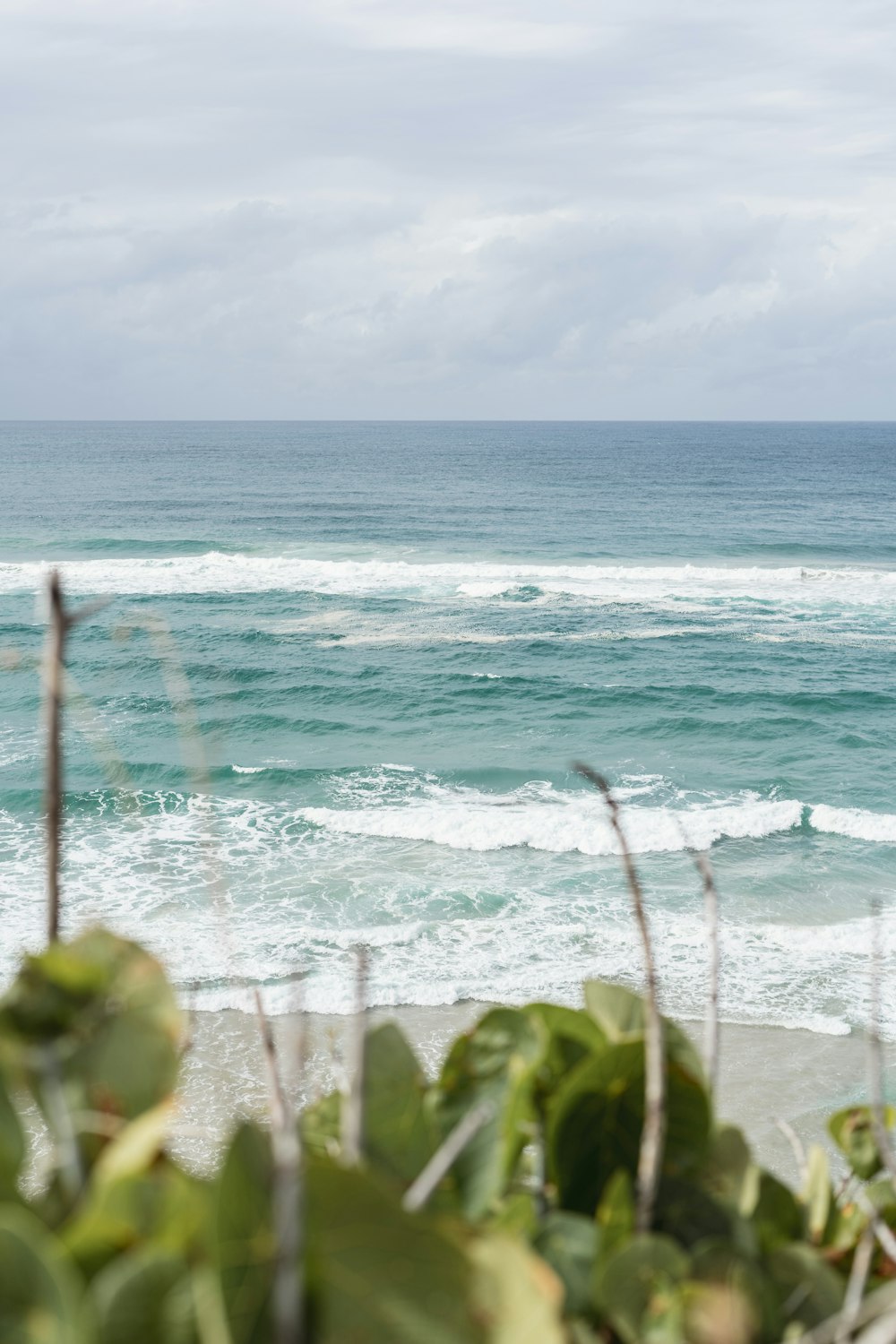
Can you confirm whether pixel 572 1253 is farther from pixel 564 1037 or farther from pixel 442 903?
pixel 442 903

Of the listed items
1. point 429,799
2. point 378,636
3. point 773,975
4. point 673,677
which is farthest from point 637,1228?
point 378,636

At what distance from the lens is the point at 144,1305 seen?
2.79ft

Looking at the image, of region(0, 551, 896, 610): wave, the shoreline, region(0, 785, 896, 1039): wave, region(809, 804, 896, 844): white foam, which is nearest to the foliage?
the shoreline

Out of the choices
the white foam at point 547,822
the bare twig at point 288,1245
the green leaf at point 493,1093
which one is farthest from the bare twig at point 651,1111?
the white foam at point 547,822

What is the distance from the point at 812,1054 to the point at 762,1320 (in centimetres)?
1118

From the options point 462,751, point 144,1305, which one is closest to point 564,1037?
point 144,1305

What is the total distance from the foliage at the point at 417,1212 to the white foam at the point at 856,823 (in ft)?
55.7

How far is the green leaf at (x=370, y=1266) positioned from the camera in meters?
0.79

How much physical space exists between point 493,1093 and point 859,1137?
64 centimetres

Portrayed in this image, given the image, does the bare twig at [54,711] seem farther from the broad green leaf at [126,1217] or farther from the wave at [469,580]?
the wave at [469,580]

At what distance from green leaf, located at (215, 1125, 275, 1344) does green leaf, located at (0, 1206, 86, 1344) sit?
0.13 meters

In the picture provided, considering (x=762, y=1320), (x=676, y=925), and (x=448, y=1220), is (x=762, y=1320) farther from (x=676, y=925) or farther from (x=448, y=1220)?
(x=676, y=925)

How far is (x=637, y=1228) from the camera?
114cm

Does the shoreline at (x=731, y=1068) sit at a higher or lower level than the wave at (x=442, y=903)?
lower
